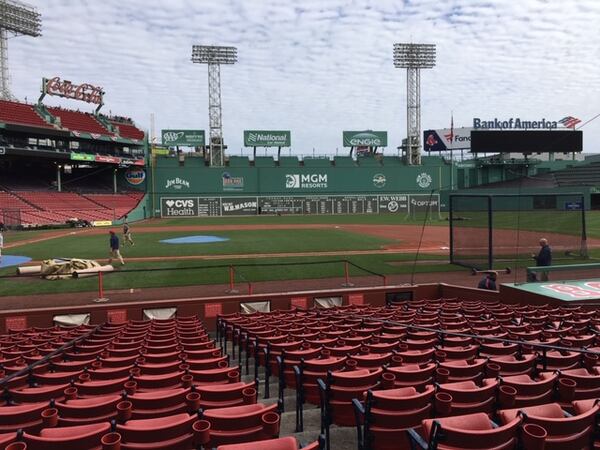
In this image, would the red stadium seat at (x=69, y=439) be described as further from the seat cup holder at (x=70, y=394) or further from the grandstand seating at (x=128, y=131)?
the grandstand seating at (x=128, y=131)

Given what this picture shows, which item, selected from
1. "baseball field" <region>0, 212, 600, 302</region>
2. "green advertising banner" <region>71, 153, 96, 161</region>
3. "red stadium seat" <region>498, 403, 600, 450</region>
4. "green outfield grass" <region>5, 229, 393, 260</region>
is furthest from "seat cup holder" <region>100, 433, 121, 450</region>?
"green advertising banner" <region>71, 153, 96, 161</region>

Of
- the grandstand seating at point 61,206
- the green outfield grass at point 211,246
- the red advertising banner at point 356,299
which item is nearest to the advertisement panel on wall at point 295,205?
the grandstand seating at point 61,206

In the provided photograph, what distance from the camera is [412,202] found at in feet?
257

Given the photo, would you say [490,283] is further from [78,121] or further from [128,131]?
[128,131]

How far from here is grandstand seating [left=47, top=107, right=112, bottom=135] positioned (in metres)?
64.4

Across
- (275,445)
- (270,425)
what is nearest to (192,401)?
(270,425)

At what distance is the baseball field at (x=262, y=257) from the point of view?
62.4 ft

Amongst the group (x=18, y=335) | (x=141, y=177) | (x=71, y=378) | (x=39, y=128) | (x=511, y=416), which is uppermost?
(x=39, y=128)

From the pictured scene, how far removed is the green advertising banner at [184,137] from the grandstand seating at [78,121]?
37.4 ft

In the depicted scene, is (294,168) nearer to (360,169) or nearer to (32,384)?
(360,169)

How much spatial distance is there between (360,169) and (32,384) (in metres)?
75.4

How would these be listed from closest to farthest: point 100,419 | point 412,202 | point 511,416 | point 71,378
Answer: point 511,416 < point 100,419 < point 71,378 < point 412,202

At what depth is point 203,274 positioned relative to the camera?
20438 mm

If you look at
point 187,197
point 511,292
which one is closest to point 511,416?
point 511,292
